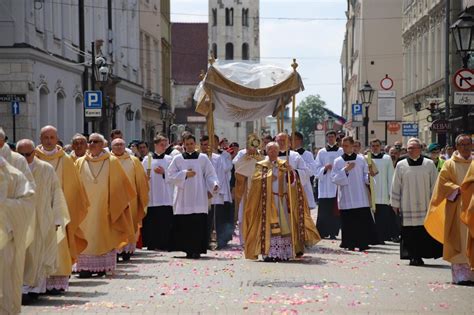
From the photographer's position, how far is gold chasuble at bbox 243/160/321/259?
16938 millimetres

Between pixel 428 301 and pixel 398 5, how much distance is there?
64.6 metres

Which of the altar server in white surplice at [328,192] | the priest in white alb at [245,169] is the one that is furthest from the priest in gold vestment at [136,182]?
the altar server in white surplice at [328,192]

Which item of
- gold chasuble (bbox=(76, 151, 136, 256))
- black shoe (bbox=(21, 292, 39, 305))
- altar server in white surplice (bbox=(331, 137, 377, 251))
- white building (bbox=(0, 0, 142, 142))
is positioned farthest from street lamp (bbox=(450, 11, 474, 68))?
white building (bbox=(0, 0, 142, 142))

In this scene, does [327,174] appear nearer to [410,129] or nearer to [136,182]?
[136,182]

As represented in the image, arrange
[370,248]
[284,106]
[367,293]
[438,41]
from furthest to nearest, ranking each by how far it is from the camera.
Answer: [438,41]
[284,106]
[370,248]
[367,293]

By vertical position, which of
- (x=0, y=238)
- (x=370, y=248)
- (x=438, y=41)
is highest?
(x=438, y=41)

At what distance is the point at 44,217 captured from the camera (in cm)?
1171

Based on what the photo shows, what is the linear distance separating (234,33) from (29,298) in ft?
375

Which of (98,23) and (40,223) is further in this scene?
(98,23)

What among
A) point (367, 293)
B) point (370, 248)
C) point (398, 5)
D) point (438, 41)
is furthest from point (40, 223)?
point (398, 5)

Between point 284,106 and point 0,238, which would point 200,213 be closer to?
point 284,106

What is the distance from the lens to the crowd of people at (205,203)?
1138 cm

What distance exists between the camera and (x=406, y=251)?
1670cm

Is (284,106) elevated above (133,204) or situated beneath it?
elevated above
